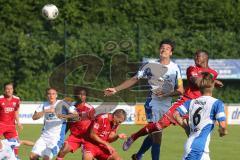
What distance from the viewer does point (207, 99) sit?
9.73 meters

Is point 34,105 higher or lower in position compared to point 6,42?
lower

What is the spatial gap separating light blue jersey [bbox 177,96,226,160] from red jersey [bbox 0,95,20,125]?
8.07 metres

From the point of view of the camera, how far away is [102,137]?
1280 cm

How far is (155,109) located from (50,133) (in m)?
2.21

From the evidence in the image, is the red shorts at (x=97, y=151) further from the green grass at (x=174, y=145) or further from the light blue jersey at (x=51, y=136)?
the green grass at (x=174, y=145)

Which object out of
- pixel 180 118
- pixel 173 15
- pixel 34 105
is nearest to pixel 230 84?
pixel 173 15

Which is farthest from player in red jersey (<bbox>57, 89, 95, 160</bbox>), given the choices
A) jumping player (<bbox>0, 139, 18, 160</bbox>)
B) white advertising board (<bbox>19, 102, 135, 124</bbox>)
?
white advertising board (<bbox>19, 102, 135, 124</bbox>)

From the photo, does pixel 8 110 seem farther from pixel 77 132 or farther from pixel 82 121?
pixel 77 132

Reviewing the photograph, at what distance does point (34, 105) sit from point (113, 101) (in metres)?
3.29


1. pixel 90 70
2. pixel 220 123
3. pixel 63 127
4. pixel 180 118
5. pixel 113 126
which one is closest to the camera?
pixel 220 123

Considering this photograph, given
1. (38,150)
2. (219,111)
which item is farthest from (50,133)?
(219,111)

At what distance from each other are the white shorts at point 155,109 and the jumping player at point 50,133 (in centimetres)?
147

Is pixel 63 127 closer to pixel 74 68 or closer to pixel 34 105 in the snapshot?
pixel 34 105

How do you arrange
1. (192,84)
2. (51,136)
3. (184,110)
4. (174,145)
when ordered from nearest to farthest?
(184,110)
(192,84)
(51,136)
(174,145)
